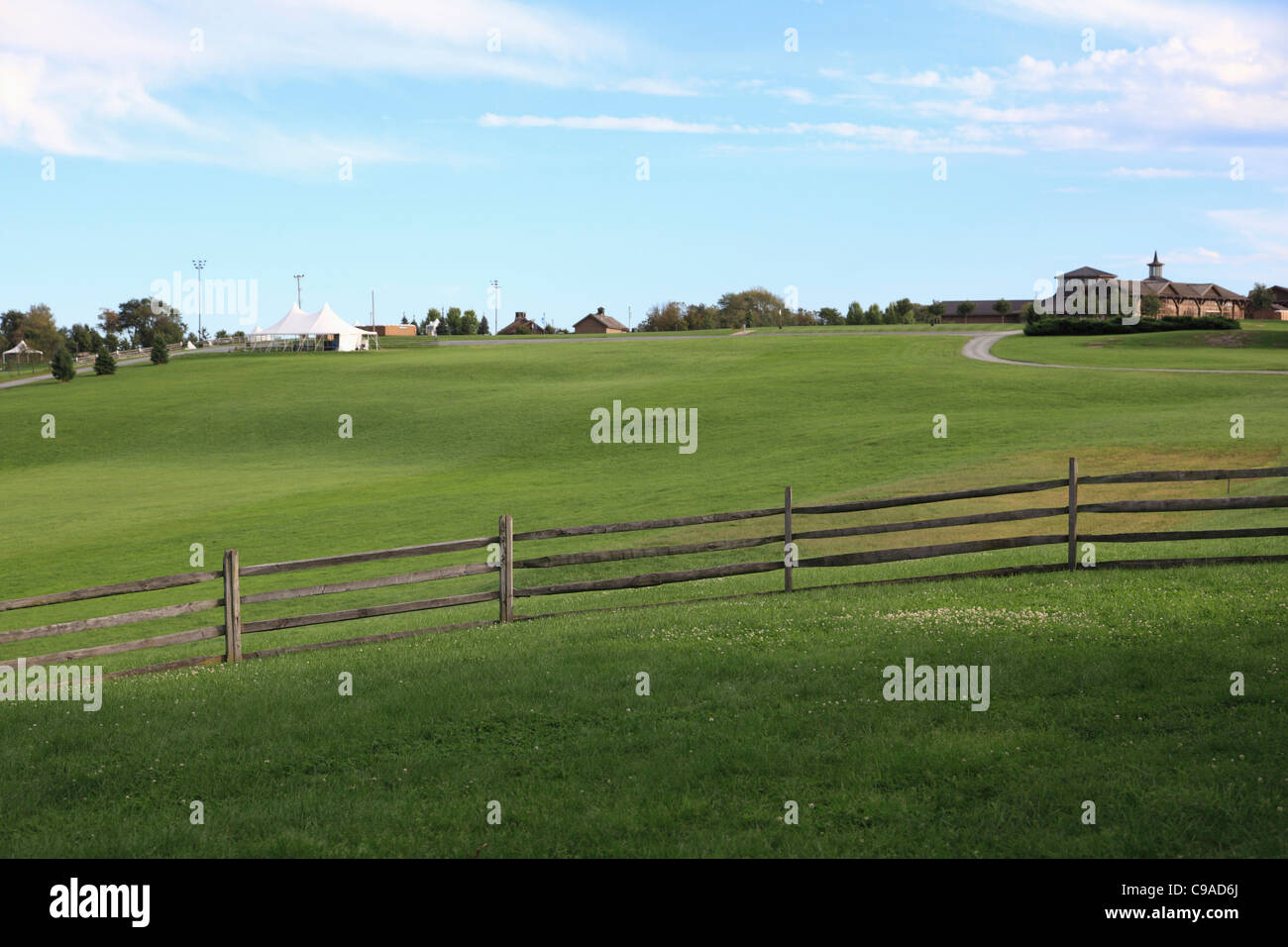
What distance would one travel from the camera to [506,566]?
510 inches

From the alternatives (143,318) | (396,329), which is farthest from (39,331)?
(396,329)

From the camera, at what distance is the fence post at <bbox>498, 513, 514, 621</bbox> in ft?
41.9

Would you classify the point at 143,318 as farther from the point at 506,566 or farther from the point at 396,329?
the point at 506,566

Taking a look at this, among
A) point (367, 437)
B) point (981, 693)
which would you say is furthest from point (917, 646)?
point (367, 437)

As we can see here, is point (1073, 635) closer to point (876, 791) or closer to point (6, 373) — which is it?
point (876, 791)

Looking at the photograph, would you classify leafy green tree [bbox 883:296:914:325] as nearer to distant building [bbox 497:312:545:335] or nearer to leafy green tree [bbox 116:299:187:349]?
distant building [bbox 497:312:545:335]

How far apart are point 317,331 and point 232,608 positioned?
91689mm

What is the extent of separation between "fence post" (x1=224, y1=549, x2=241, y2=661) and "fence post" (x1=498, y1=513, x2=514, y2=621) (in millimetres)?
3214

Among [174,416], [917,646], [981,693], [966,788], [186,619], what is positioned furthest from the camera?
[174,416]

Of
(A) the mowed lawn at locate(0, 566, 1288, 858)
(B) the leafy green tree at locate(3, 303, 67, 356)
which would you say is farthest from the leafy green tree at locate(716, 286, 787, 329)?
(A) the mowed lawn at locate(0, 566, 1288, 858)

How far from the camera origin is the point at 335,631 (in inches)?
685
